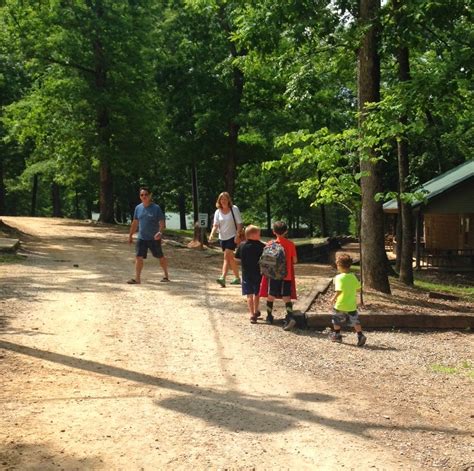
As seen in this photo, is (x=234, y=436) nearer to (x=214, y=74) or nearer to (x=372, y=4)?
(x=372, y=4)

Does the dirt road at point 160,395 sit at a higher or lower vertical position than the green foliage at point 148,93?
lower

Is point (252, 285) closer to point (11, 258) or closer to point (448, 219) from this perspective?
point (11, 258)

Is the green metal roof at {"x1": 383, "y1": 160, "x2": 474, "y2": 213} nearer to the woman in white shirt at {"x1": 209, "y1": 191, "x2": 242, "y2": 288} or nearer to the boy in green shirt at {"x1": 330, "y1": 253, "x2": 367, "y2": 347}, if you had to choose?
the woman in white shirt at {"x1": 209, "y1": 191, "x2": 242, "y2": 288}

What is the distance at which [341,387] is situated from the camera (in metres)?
6.18

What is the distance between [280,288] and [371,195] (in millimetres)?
4097

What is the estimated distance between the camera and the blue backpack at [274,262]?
8.75m

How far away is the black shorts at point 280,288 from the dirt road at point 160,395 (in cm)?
62

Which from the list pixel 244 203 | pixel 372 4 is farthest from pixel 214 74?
pixel 244 203

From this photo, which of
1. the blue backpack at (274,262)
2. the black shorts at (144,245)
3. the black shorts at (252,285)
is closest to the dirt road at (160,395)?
the black shorts at (252,285)

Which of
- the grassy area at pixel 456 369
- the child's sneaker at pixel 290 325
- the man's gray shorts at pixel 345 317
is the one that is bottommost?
the grassy area at pixel 456 369

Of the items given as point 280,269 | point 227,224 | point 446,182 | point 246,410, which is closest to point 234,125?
point 446,182

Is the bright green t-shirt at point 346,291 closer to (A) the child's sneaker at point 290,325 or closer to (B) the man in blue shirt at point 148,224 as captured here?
(A) the child's sneaker at point 290,325

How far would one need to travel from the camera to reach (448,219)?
1226 inches

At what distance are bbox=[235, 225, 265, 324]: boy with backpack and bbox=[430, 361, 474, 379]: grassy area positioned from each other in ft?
8.93
